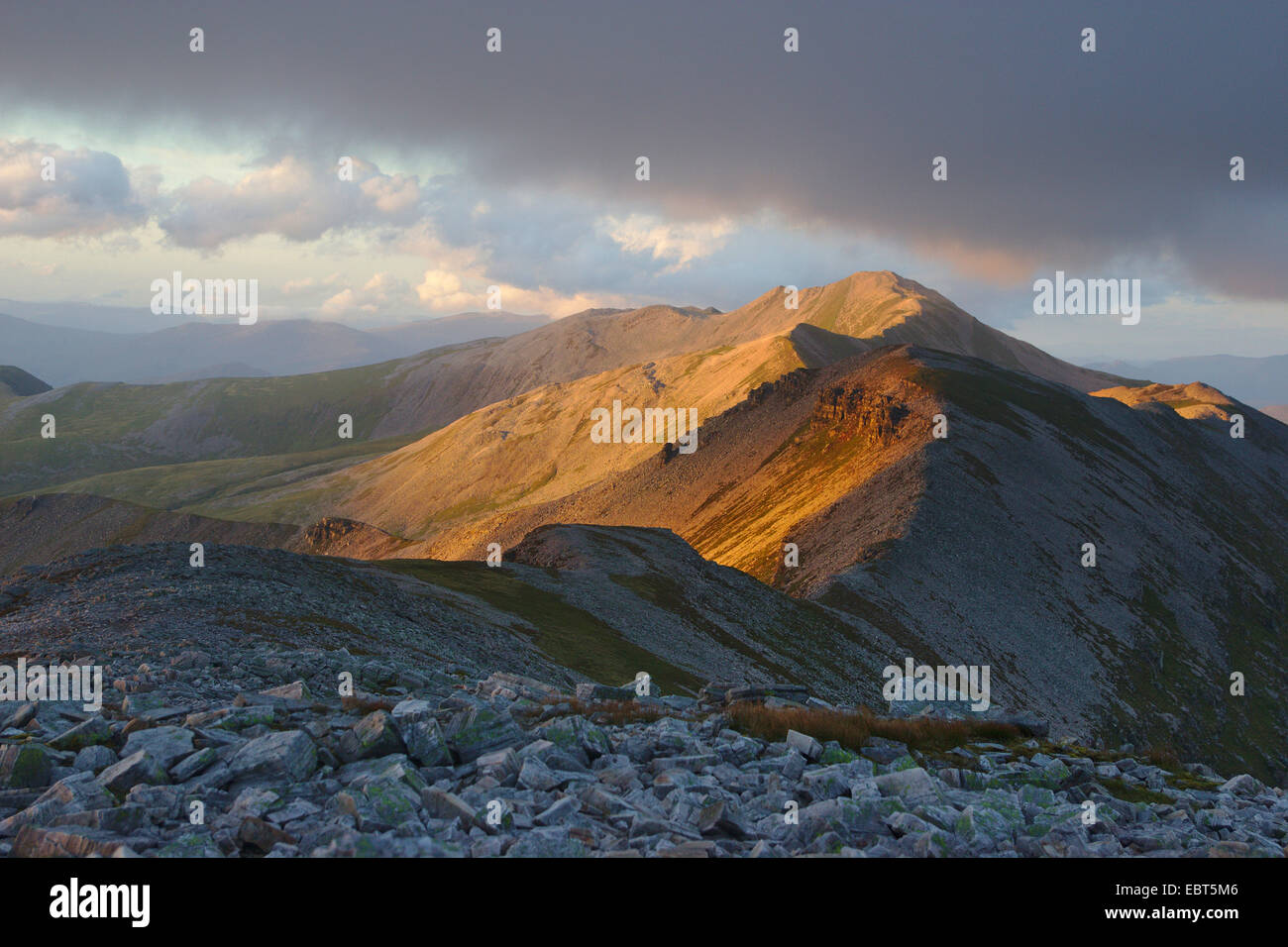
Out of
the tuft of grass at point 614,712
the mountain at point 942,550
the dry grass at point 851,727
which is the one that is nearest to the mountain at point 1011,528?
the mountain at point 942,550

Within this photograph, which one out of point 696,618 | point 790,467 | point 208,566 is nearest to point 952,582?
point 696,618

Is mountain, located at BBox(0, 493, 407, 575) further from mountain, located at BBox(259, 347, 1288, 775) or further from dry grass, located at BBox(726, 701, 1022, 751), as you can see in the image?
dry grass, located at BBox(726, 701, 1022, 751)

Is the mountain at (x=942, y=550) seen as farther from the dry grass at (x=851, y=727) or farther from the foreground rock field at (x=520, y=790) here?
the foreground rock field at (x=520, y=790)

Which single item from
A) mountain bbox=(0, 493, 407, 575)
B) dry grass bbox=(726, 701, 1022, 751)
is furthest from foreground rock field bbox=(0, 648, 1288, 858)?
mountain bbox=(0, 493, 407, 575)

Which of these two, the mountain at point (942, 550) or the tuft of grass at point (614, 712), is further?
the mountain at point (942, 550)

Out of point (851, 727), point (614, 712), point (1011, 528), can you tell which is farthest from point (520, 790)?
point (1011, 528)

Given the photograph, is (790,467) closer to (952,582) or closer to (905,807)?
(952,582)
